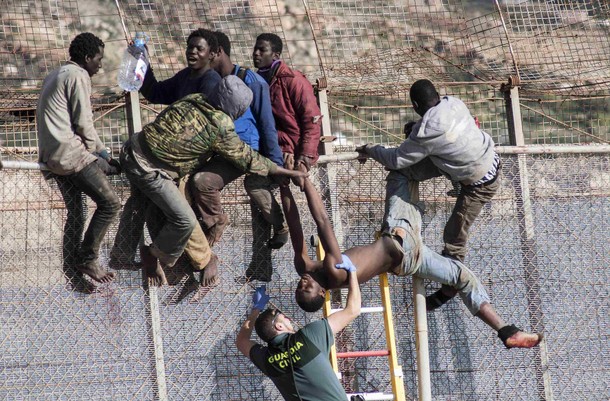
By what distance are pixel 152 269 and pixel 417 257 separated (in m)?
1.90

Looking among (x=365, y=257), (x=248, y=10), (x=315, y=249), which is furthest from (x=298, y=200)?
(x=248, y=10)

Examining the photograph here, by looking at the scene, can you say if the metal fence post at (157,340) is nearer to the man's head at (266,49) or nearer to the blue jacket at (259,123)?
the blue jacket at (259,123)

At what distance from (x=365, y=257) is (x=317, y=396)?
129cm

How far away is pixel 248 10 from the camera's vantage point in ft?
34.7

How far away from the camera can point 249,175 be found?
23.6 ft

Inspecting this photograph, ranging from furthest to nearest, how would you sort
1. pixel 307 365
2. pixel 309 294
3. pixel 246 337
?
pixel 309 294 < pixel 246 337 < pixel 307 365

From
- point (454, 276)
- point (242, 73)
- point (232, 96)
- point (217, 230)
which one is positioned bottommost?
point (454, 276)

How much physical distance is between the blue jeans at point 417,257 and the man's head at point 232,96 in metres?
1.25

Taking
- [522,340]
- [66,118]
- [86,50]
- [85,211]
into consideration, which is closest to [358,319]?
[522,340]

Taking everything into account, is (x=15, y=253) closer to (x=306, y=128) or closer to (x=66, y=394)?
(x=66, y=394)

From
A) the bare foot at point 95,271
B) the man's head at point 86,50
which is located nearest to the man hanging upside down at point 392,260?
the bare foot at point 95,271

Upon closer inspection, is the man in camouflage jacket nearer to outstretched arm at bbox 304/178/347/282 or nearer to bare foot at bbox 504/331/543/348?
outstretched arm at bbox 304/178/347/282

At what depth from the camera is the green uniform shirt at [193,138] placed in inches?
263

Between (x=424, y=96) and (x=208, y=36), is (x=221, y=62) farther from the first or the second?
(x=424, y=96)
